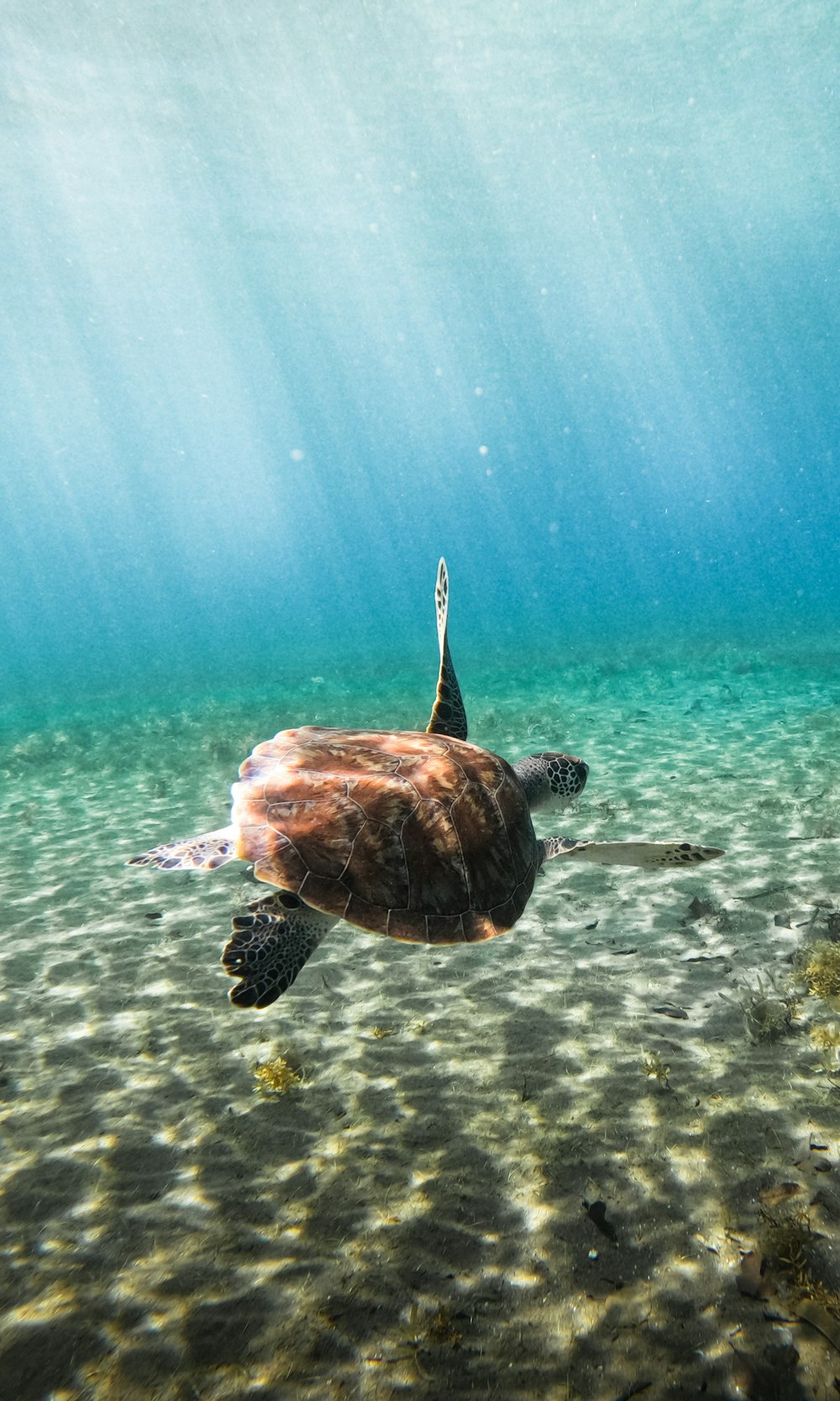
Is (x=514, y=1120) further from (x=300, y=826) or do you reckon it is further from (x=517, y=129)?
(x=517, y=129)

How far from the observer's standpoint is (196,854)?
4020 millimetres

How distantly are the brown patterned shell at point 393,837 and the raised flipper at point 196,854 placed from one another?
11cm

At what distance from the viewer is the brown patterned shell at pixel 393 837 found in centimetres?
373

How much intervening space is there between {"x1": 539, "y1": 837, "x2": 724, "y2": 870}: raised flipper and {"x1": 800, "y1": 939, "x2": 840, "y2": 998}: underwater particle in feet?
3.51

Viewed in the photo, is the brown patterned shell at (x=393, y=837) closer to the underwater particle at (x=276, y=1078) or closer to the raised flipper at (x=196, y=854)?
the raised flipper at (x=196, y=854)

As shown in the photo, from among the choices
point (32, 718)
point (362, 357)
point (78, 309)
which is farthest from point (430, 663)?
point (362, 357)

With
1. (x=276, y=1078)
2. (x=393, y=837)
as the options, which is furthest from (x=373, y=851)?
(x=276, y=1078)

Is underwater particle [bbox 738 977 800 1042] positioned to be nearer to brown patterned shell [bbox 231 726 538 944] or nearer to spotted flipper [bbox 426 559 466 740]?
brown patterned shell [bbox 231 726 538 944]

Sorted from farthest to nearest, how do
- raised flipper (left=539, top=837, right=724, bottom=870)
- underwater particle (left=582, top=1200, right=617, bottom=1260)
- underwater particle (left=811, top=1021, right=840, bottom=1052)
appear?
raised flipper (left=539, top=837, right=724, bottom=870) < underwater particle (left=811, top=1021, right=840, bottom=1052) < underwater particle (left=582, top=1200, right=617, bottom=1260)

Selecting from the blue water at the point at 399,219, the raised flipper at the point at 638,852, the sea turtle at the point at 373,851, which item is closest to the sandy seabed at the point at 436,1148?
the sea turtle at the point at 373,851

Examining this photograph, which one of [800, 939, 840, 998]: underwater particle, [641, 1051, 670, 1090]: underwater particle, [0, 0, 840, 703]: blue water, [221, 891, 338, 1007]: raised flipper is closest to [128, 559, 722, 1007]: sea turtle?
[221, 891, 338, 1007]: raised flipper

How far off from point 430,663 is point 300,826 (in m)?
24.5

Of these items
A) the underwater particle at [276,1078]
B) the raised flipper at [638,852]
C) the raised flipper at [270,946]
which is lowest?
the underwater particle at [276,1078]

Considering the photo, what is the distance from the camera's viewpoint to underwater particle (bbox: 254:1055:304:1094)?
3912 millimetres
